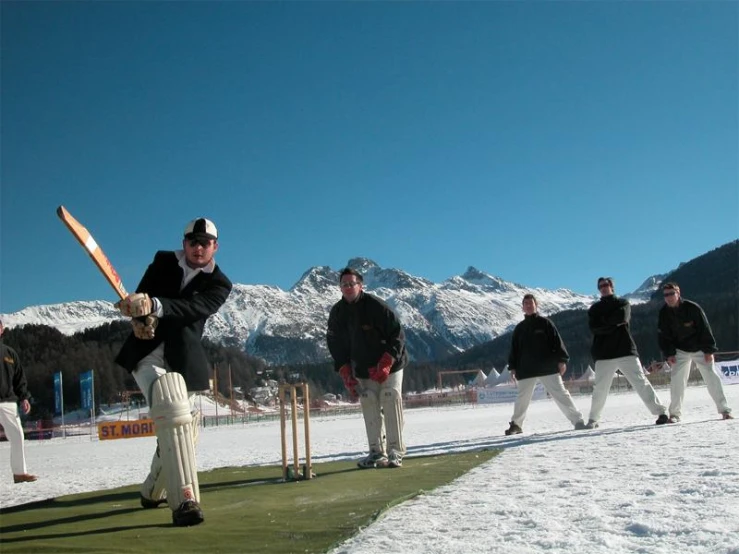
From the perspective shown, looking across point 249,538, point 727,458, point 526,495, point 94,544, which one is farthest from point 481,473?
point 94,544

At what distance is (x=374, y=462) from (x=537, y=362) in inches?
179

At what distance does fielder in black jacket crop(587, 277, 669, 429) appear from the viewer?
10102mm

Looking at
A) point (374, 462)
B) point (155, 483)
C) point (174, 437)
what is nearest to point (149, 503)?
point (155, 483)

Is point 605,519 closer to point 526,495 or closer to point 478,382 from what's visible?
point 526,495

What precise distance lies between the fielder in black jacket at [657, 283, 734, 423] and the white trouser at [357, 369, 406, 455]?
4920 mm

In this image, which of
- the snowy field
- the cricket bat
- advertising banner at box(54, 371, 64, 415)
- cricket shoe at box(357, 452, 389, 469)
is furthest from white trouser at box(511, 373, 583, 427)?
advertising banner at box(54, 371, 64, 415)

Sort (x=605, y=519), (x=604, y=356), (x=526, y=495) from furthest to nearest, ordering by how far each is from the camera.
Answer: (x=604, y=356) < (x=526, y=495) < (x=605, y=519)

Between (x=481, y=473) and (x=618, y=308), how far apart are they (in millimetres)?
5536

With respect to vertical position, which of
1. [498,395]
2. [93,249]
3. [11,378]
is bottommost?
[498,395]

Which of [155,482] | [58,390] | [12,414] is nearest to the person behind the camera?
[155,482]

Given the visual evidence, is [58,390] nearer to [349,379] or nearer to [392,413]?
[349,379]

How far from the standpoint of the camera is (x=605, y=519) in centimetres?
345

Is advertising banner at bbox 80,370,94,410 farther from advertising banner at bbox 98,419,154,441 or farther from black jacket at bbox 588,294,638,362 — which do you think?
black jacket at bbox 588,294,638,362

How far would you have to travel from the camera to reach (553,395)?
418 inches
